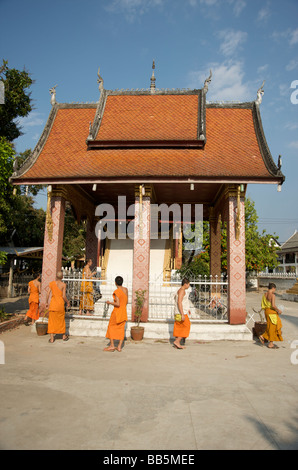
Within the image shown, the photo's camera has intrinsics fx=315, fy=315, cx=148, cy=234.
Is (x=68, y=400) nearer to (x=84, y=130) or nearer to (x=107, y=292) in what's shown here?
(x=107, y=292)

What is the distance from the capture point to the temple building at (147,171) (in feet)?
25.7

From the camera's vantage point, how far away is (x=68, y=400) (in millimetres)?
3771

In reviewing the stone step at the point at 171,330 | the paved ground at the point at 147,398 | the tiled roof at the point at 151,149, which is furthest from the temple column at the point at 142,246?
the paved ground at the point at 147,398

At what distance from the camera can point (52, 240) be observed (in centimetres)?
828

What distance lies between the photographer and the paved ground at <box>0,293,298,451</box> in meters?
2.89

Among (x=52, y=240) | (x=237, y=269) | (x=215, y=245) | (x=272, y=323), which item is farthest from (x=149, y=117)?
(x=272, y=323)

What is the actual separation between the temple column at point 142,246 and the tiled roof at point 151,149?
2.08ft

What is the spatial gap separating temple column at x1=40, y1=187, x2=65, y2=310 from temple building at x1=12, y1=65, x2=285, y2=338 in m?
0.03

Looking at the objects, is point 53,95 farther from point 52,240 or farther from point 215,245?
point 215,245

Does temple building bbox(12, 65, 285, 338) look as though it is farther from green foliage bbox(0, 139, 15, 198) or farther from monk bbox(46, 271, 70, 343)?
Answer: monk bbox(46, 271, 70, 343)

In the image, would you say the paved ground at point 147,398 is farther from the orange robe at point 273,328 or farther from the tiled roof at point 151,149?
A: the tiled roof at point 151,149

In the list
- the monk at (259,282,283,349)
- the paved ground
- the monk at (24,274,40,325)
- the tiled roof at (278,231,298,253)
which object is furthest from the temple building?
the tiled roof at (278,231,298,253)

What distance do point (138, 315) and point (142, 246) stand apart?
169 cm
